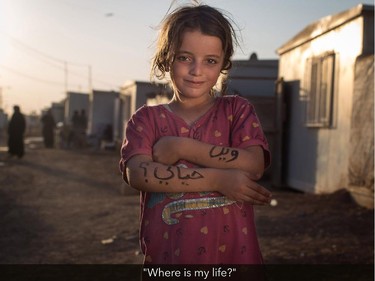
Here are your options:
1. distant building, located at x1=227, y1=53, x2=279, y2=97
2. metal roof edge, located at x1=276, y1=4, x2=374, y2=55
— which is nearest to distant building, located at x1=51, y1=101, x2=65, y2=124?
distant building, located at x1=227, y1=53, x2=279, y2=97

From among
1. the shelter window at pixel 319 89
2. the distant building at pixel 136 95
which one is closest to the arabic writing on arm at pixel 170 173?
the shelter window at pixel 319 89

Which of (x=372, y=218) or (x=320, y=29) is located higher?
(x=320, y=29)

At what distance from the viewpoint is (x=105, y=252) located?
545cm

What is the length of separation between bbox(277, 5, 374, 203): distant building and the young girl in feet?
19.4

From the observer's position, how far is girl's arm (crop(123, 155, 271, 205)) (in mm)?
1577

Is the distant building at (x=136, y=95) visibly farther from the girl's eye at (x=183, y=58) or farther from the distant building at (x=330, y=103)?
the girl's eye at (x=183, y=58)

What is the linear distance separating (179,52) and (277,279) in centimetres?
321

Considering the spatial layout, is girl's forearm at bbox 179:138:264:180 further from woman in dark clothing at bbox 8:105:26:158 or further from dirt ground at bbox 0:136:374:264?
woman in dark clothing at bbox 8:105:26:158

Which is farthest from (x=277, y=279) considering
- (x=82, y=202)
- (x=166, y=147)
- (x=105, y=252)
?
(x=82, y=202)

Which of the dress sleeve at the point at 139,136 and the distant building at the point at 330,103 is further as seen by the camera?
the distant building at the point at 330,103

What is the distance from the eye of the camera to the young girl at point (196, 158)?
1.60 m

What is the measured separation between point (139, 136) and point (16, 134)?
17.1 m

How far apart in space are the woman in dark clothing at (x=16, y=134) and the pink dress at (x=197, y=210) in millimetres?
17055

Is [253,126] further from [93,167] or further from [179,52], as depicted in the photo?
[93,167]
